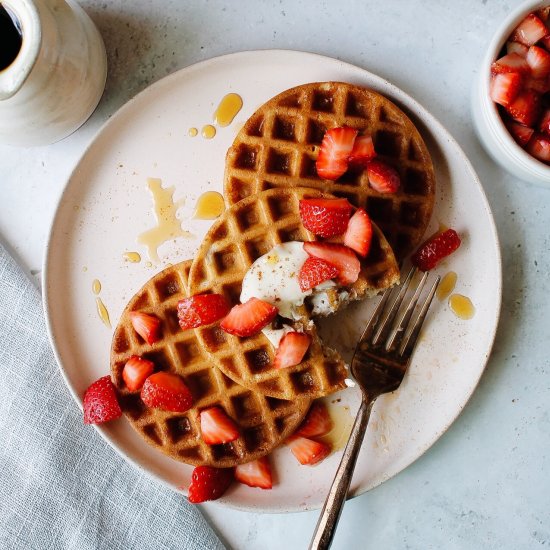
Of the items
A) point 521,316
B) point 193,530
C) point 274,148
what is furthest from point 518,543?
point 274,148

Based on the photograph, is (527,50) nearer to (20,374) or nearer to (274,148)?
(274,148)

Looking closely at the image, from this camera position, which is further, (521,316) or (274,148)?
(521,316)

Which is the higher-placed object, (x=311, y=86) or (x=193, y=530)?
(x=311, y=86)

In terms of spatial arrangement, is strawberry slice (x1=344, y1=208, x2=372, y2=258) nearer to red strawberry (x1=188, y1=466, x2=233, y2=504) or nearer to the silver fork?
the silver fork

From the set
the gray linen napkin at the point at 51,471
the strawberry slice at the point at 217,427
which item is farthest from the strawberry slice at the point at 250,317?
the gray linen napkin at the point at 51,471

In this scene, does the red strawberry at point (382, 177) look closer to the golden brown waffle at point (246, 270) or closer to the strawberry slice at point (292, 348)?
the golden brown waffle at point (246, 270)

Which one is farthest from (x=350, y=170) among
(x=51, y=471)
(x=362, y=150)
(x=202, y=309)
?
(x=51, y=471)

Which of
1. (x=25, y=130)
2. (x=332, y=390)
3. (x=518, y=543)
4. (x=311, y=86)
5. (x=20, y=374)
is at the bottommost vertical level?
(x=20, y=374)
